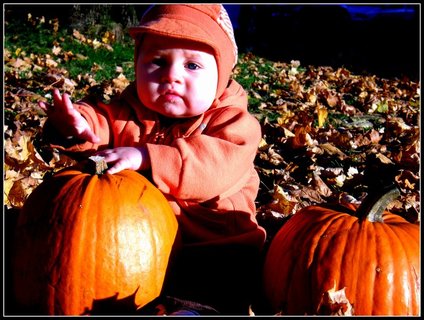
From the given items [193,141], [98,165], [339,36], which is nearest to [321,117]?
[193,141]

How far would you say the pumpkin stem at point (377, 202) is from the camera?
2105mm

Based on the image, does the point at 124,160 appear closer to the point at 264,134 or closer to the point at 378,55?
the point at 264,134

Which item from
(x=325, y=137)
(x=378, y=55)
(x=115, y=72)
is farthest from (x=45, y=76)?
(x=378, y=55)

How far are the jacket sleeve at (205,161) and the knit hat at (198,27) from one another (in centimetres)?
31

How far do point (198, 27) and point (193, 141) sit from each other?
0.57 meters

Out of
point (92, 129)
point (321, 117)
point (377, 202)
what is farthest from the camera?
point (321, 117)

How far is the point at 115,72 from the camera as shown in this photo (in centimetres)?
767

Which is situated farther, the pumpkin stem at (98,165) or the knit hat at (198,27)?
the knit hat at (198,27)

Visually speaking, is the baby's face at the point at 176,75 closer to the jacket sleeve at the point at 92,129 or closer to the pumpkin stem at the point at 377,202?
the jacket sleeve at the point at 92,129

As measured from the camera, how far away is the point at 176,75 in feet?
8.07

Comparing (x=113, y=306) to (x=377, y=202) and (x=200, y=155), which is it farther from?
(x=377, y=202)

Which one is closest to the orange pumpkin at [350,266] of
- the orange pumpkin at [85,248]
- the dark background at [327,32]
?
the orange pumpkin at [85,248]

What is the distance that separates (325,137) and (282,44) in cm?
1090

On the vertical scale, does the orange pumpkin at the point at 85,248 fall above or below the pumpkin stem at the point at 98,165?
below
